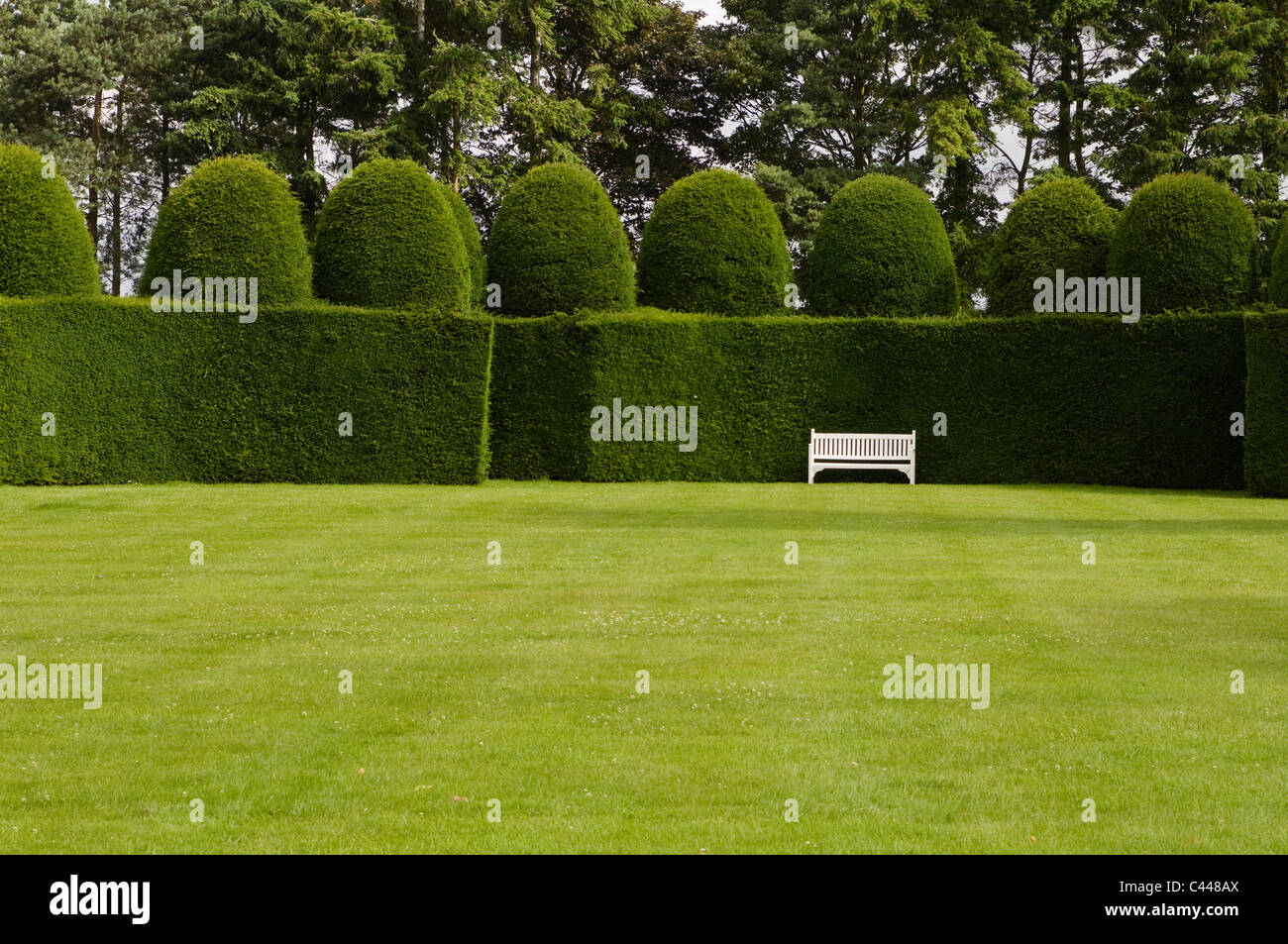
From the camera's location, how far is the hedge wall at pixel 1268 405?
76.7 feet

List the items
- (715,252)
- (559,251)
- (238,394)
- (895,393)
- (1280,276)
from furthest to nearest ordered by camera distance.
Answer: (715,252)
(559,251)
(895,393)
(1280,276)
(238,394)

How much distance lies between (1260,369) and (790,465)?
8.33 meters

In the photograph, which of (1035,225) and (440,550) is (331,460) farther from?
(1035,225)

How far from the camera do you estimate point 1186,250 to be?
25.4 meters

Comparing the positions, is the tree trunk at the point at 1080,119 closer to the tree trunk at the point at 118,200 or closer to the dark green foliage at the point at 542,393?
the dark green foliage at the point at 542,393

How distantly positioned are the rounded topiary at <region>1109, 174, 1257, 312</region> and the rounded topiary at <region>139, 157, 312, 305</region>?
15508 millimetres

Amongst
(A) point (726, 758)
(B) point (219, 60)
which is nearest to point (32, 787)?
(A) point (726, 758)

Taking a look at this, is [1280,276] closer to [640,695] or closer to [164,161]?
[640,695]

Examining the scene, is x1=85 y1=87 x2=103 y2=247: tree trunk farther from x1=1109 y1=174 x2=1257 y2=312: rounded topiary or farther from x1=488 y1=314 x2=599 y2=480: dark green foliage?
x1=1109 y1=174 x2=1257 y2=312: rounded topiary

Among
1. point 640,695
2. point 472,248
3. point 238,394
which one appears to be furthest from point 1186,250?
point 640,695

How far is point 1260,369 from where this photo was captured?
926 inches

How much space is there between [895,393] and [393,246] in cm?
977

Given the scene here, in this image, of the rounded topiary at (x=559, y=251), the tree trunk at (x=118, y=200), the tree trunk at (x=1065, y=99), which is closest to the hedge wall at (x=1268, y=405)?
the rounded topiary at (x=559, y=251)

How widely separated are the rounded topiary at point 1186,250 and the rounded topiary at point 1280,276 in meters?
0.54
